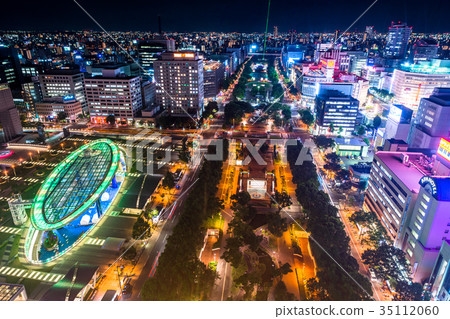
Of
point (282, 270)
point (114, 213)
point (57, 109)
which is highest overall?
point (57, 109)

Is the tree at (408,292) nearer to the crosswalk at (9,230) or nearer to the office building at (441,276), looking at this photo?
the office building at (441,276)

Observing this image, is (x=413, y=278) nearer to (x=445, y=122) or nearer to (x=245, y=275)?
(x=245, y=275)

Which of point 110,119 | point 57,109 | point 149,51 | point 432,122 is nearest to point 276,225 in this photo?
point 432,122

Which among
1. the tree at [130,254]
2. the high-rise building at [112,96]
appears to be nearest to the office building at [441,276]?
the tree at [130,254]

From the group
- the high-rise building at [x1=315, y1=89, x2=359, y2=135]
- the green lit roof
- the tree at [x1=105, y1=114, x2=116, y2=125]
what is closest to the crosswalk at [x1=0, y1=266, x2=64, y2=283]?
the green lit roof

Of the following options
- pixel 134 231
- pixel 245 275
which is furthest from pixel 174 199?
pixel 245 275

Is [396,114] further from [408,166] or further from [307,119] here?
[408,166]
